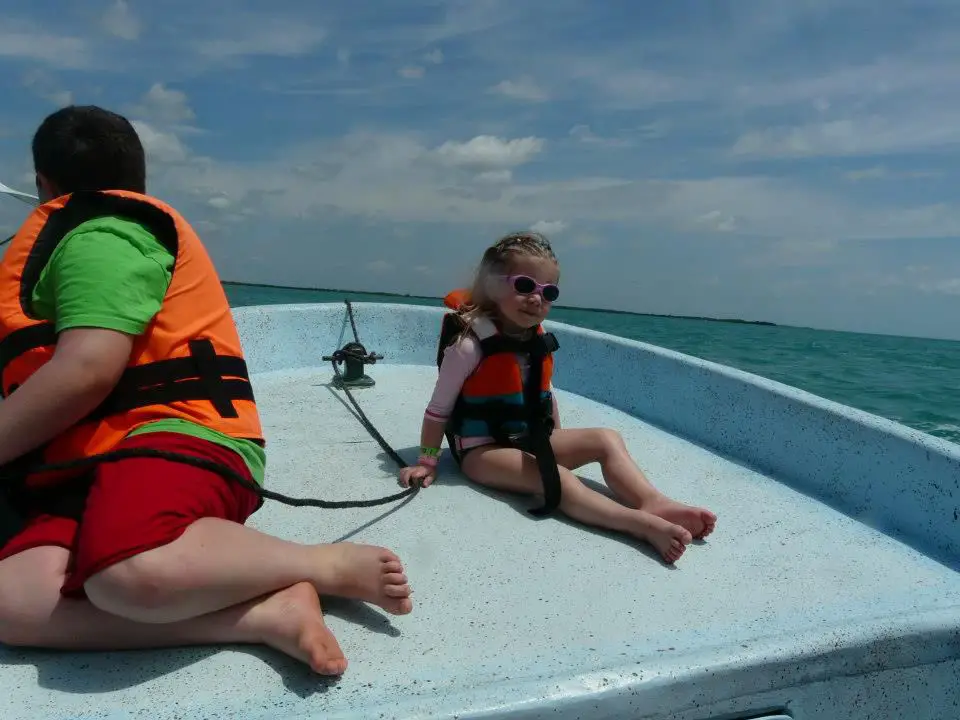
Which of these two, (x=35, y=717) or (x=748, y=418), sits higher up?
(x=748, y=418)

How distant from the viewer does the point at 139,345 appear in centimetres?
129

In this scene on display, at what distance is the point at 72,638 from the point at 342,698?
46 cm

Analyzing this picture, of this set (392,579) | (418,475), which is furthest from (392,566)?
(418,475)

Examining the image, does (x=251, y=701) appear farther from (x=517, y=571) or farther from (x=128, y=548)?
(x=517, y=571)

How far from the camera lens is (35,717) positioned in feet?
3.26

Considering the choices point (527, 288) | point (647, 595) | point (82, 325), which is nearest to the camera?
point (82, 325)

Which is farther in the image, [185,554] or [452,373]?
[452,373]

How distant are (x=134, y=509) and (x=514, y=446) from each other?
109 centimetres

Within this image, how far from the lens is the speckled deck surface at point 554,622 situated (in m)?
1.04

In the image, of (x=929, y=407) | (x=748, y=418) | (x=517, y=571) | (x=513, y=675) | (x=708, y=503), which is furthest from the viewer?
(x=929, y=407)

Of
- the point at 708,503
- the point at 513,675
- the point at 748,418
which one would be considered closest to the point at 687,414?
the point at 748,418

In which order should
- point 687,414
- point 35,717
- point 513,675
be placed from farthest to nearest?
point 687,414 < point 513,675 < point 35,717

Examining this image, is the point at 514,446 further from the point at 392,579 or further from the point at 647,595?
the point at 392,579

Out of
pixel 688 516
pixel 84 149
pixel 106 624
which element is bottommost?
pixel 106 624
